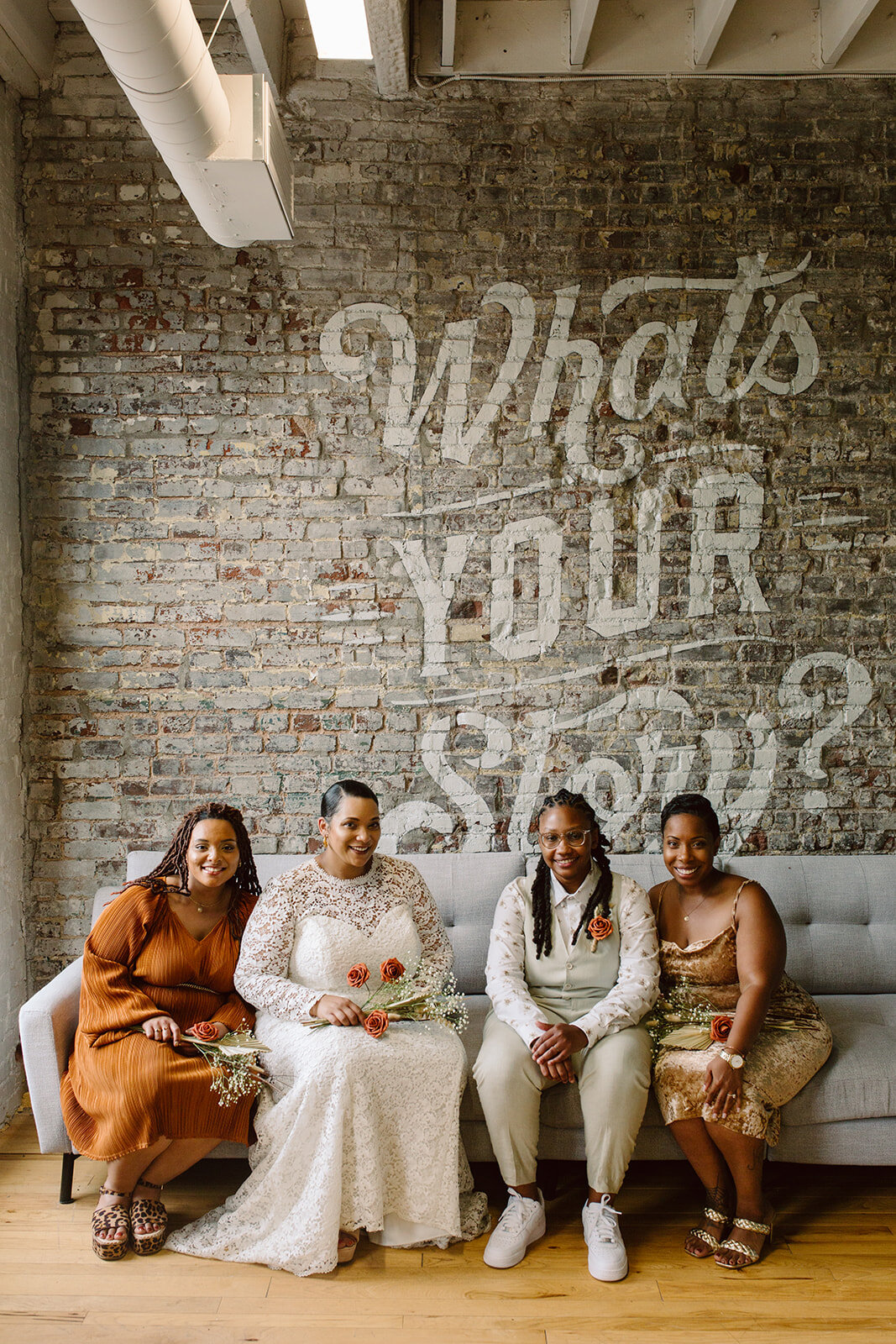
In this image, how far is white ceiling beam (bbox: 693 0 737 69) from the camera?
3305 mm

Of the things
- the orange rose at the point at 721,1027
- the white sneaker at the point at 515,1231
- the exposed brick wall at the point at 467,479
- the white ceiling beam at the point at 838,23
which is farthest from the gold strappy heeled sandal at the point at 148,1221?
the white ceiling beam at the point at 838,23

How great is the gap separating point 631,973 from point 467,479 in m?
1.82

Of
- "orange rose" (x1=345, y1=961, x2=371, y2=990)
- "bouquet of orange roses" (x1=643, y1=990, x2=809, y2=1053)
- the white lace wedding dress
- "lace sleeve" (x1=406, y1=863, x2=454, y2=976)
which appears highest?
"lace sleeve" (x1=406, y1=863, x2=454, y2=976)

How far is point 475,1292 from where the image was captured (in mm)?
2393

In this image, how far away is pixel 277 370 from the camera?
364 cm

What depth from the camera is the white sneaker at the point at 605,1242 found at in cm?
243

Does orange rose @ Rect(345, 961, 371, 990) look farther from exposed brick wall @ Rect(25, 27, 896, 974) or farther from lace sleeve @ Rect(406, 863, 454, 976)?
exposed brick wall @ Rect(25, 27, 896, 974)

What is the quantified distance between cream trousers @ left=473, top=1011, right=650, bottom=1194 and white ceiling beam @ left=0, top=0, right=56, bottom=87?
141 inches

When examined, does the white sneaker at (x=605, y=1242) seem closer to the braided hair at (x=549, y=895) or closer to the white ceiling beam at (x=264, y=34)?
the braided hair at (x=549, y=895)

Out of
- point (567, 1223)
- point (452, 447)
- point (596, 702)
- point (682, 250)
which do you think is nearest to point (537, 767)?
point (596, 702)

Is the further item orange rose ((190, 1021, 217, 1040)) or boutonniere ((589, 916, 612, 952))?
boutonniere ((589, 916, 612, 952))

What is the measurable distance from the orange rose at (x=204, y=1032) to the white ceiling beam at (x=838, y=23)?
3712 mm

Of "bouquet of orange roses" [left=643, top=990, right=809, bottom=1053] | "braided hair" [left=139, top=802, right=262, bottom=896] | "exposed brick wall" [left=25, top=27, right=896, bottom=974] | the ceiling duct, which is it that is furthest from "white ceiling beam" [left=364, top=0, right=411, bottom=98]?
"bouquet of orange roses" [left=643, top=990, right=809, bottom=1053]

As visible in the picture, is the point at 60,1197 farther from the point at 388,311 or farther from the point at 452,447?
the point at 388,311
